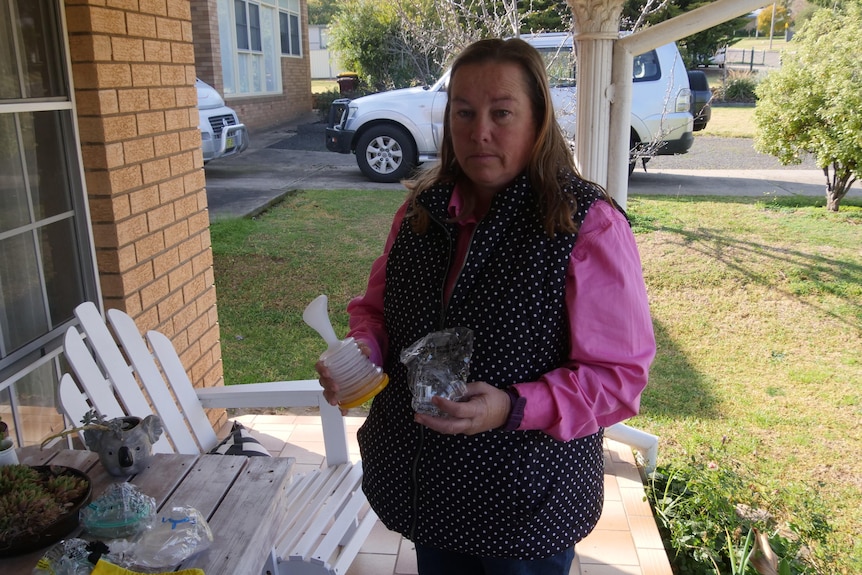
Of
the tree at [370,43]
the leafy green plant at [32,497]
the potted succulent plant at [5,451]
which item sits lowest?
the leafy green plant at [32,497]

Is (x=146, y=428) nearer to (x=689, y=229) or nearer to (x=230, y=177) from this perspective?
(x=689, y=229)

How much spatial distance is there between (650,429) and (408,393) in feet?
9.08

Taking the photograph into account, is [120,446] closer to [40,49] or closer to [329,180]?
[40,49]

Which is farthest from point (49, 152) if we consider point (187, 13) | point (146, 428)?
point (146, 428)

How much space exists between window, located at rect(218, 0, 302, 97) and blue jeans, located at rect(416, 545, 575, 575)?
15.8 metres

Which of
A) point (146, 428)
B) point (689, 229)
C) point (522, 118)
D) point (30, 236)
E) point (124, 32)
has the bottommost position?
point (689, 229)

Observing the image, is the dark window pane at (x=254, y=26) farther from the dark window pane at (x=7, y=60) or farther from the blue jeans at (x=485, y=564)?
the blue jeans at (x=485, y=564)

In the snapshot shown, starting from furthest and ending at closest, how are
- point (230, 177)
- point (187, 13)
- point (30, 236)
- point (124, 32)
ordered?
point (230, 177), point (187, 13), point (124, 32), point (30, 236)

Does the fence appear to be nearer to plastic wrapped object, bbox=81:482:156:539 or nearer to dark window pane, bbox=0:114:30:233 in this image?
dark window pane, bbox=0:114:30:233

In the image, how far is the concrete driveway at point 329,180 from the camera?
960 cm

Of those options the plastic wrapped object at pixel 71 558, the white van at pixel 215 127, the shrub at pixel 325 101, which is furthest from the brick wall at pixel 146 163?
the shrub at pixel 325 101

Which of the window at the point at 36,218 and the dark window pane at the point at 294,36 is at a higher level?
the dark window pane at the point at 294,36

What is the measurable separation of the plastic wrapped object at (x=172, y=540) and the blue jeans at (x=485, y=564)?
1.63 ft

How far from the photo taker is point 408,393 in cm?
158
